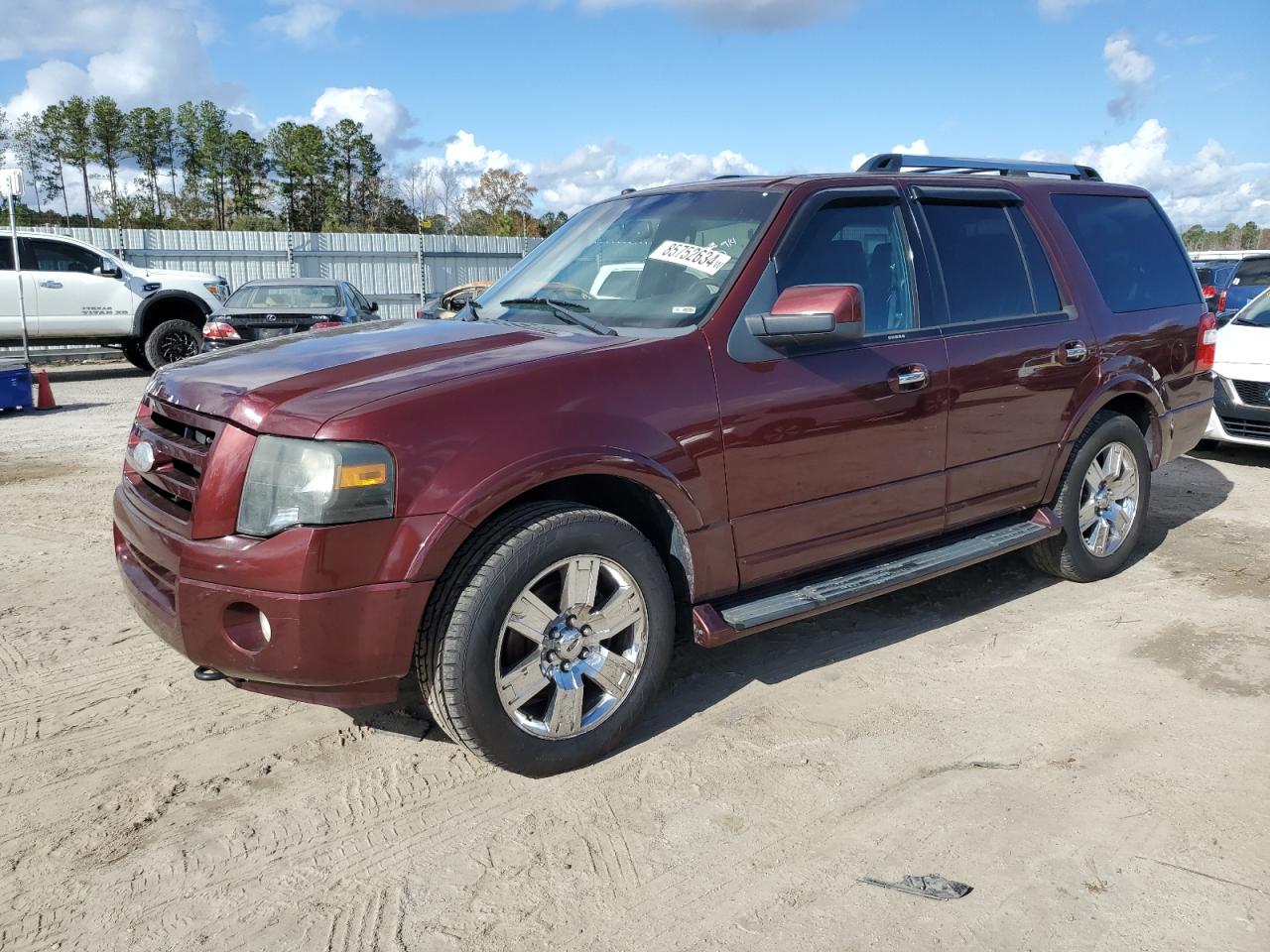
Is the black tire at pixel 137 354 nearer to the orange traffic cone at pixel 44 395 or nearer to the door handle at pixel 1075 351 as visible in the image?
the orange traffic cone at pixel 44 395

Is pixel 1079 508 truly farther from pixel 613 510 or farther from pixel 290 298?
pixel 290 298

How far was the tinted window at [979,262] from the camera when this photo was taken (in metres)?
4.25

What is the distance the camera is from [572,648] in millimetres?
3139

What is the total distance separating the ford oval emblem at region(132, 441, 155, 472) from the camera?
10.9ft

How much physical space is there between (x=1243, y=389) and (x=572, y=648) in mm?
7105

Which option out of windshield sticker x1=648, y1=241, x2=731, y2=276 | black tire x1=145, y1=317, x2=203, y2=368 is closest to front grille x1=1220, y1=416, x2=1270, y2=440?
windshield sticker x1=648, y1=241, x2=731, y2=276

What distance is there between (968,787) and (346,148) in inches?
1871

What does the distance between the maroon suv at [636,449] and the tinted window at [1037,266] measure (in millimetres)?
24

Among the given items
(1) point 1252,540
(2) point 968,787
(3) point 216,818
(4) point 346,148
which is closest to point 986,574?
(1) point 1252,540

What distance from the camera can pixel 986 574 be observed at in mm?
5285

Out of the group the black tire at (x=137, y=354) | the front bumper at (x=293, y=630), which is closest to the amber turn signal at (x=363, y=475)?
the front bumper at (x=293, y=630)

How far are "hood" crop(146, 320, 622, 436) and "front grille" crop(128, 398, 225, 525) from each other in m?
0.05

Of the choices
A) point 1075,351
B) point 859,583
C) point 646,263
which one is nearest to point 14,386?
point 646,263

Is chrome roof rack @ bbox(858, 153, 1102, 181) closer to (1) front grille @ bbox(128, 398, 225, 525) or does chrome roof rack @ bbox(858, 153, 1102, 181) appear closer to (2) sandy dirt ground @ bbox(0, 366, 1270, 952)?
(2) sandy dirt ground @ bbox(0, 366, 1270, 952)
